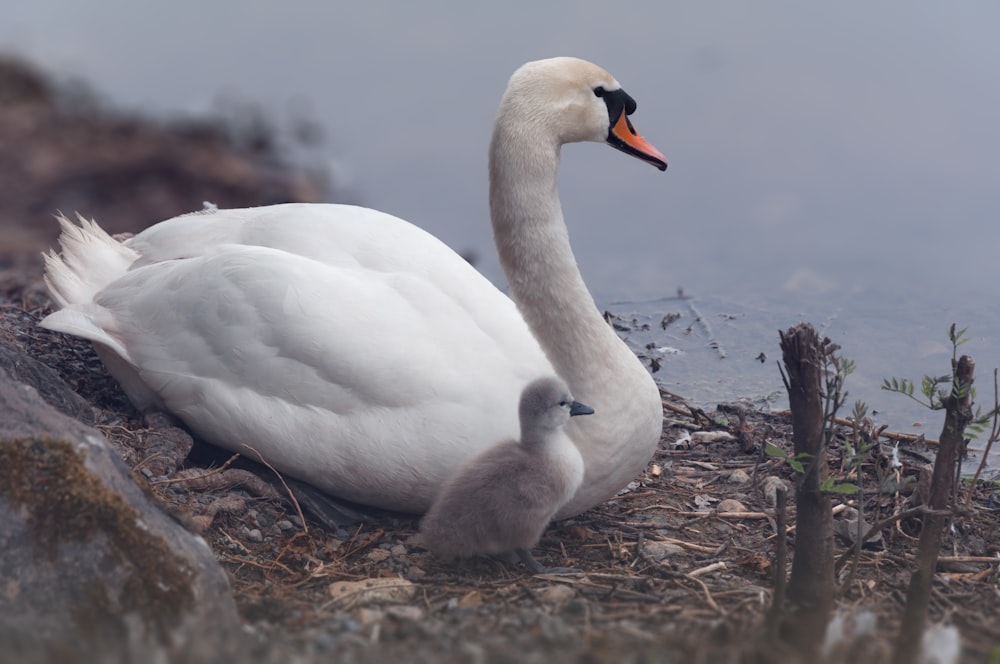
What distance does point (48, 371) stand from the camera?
5355 millimetres

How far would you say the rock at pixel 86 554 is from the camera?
3.45 m

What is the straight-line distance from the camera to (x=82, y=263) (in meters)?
5.99

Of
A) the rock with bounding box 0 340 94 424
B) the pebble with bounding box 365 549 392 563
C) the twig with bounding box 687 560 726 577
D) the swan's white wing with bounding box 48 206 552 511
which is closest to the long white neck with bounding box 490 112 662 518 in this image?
the swan's white wing with bounding box 48 206 552 511

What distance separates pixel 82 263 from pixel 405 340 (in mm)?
2108

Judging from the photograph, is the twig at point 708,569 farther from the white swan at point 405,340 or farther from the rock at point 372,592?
the rock at point 372,592

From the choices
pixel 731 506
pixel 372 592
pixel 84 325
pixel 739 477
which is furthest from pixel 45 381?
pixel 739 477

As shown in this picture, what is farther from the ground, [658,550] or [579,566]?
[658,550]

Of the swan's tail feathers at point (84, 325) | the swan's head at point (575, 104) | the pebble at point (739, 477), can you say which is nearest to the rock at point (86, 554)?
the swan's tail feathers at point (84, 325)

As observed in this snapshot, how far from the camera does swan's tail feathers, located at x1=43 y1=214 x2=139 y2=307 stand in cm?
584

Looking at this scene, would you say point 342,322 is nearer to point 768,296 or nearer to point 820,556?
point 820,556

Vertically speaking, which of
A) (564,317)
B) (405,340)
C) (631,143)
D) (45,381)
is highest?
(631,143)

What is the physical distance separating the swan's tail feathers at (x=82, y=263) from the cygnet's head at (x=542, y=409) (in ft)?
8.07

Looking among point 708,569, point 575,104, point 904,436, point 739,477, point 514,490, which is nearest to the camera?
point 514,490

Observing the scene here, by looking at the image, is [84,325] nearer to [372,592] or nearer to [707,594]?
[372,592]
